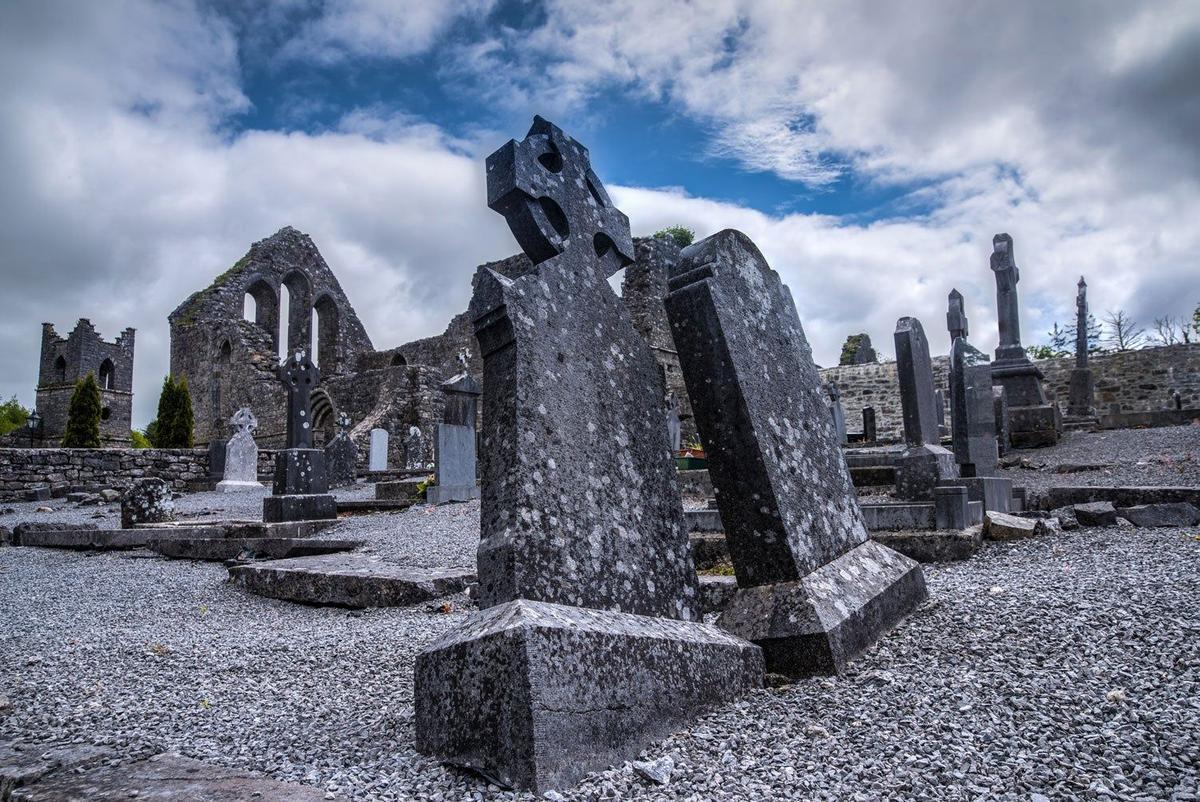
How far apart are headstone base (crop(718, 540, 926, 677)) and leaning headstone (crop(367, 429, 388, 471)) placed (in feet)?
62.1

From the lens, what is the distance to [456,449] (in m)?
12.7

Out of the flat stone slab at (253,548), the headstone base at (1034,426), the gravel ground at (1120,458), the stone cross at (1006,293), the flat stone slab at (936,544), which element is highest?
the stone cross at (1006,293)

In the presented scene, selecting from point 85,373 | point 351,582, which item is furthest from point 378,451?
point 85,373

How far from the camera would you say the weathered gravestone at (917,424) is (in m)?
7.16

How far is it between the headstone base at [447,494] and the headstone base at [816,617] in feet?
32.0

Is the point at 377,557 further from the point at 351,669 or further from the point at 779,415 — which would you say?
the point at 779,415

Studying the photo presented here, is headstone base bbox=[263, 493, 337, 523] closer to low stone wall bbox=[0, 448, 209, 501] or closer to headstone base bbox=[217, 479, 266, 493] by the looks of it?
headstone base bbox=[217, 479, 266, 493]

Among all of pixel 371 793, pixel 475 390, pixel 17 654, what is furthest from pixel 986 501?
pixel 475 390

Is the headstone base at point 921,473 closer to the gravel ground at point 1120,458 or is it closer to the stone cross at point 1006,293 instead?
the gravel ground at point 1120,458

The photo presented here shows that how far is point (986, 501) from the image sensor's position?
696cm

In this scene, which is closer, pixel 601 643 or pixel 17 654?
pixel 601 643

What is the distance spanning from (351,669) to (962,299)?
11.0 meters

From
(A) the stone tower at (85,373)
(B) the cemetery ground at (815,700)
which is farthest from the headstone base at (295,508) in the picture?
(A) the stone tower at (85,373)

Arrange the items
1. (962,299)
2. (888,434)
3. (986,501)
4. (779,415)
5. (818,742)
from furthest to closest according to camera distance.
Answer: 1. (888,434)
2. (962,299)
3. (986,501)
4. (779,415)
5. (818,742)
